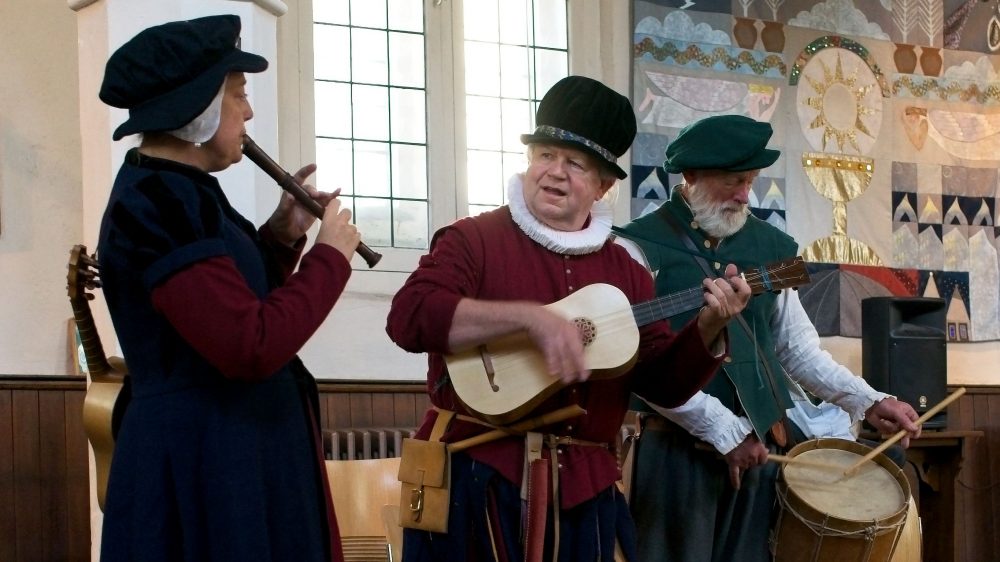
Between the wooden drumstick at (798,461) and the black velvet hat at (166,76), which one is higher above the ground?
the black velvet hat at (166,76)

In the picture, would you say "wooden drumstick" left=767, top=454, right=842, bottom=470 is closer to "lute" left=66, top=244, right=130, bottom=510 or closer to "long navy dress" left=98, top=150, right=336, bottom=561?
"long navy dress" left=98, top=150, right=336, bottom=561

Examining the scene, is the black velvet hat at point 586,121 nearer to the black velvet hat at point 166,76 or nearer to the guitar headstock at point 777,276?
the guitar headstock at point 777,276

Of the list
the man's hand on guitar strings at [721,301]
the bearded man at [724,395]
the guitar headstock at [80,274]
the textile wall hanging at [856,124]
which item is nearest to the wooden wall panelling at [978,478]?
the textile wall hanging at [856,124]

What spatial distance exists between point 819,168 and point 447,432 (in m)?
5.70

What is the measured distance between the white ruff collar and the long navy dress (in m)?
0.78

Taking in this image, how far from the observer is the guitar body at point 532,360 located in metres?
2.42

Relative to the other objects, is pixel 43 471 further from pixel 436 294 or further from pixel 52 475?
pixel 436 294

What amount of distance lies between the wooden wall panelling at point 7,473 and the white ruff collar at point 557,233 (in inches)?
137

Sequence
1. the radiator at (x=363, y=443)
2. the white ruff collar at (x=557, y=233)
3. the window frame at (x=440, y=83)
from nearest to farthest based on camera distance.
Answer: the white ruff collar at (x=557, y=233) < the radiator at (x=363, y=443) < the window frame at (x=440, y=83)

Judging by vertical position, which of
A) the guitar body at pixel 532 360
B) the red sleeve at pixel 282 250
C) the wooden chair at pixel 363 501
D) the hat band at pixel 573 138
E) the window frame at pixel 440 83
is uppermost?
the window frame at pixel 440 83

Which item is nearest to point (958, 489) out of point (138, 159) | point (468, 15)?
point (468, 15)

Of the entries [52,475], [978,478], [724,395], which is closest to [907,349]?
[978,478]

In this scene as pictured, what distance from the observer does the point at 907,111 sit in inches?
318

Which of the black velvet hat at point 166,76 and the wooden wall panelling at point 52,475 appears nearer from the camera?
the black velvet hat at point 166,76
